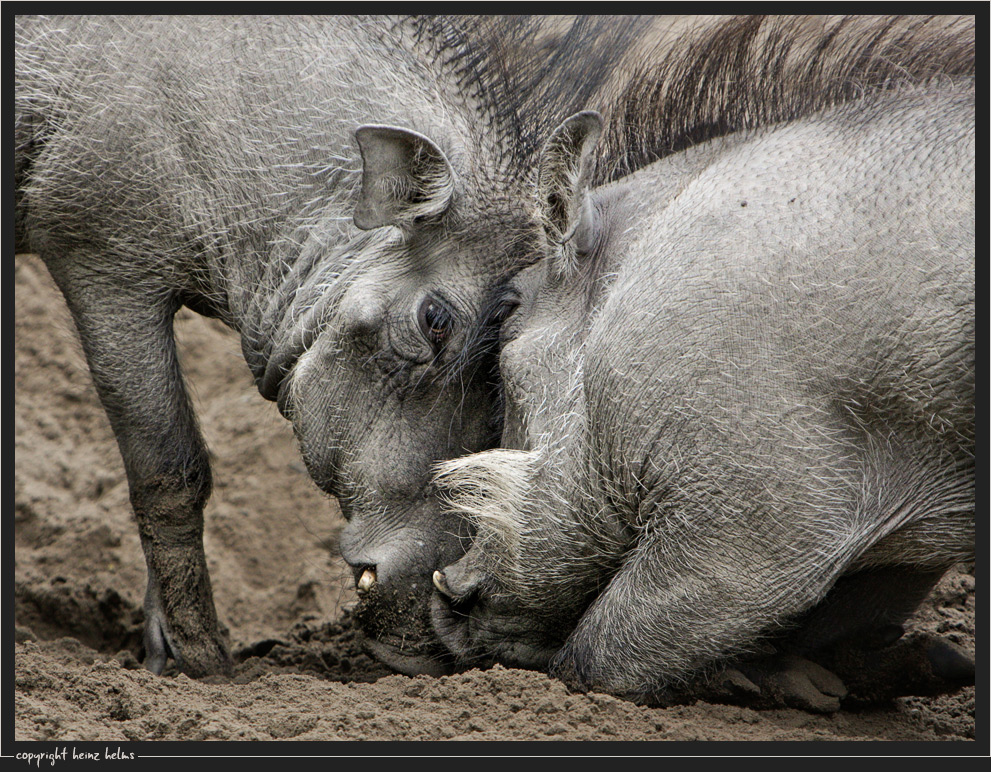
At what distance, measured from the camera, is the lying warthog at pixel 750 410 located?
7.19 ft

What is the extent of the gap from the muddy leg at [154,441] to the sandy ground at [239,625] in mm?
169

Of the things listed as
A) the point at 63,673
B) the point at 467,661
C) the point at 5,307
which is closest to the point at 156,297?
the point at 5,307

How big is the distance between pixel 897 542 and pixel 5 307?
2.23m

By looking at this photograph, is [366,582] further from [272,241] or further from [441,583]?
[272,241]

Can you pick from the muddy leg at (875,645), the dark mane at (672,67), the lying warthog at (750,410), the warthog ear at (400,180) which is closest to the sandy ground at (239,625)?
the muddy leg at (875,645)

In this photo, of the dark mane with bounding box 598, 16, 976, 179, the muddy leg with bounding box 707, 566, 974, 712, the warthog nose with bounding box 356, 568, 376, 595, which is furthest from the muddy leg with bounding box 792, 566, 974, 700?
the dark mane with bounding box 598, 16, 976, 179

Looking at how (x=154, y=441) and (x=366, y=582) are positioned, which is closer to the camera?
(x=366, y=582)

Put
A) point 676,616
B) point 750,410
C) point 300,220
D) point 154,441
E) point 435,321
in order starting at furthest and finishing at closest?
point 154,441 < point 300,220 < point 435,321 < point 676,616 < point 750,410

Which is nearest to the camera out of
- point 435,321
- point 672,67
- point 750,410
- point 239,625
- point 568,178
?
point 750,410

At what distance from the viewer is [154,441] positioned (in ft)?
11.2

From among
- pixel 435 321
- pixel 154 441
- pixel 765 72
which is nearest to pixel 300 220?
pixel 435 321

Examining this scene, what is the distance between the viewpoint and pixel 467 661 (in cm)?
281

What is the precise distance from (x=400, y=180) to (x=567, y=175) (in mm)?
454

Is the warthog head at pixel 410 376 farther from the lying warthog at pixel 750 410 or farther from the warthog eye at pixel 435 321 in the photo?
the lying warthog at pixel 750 410
